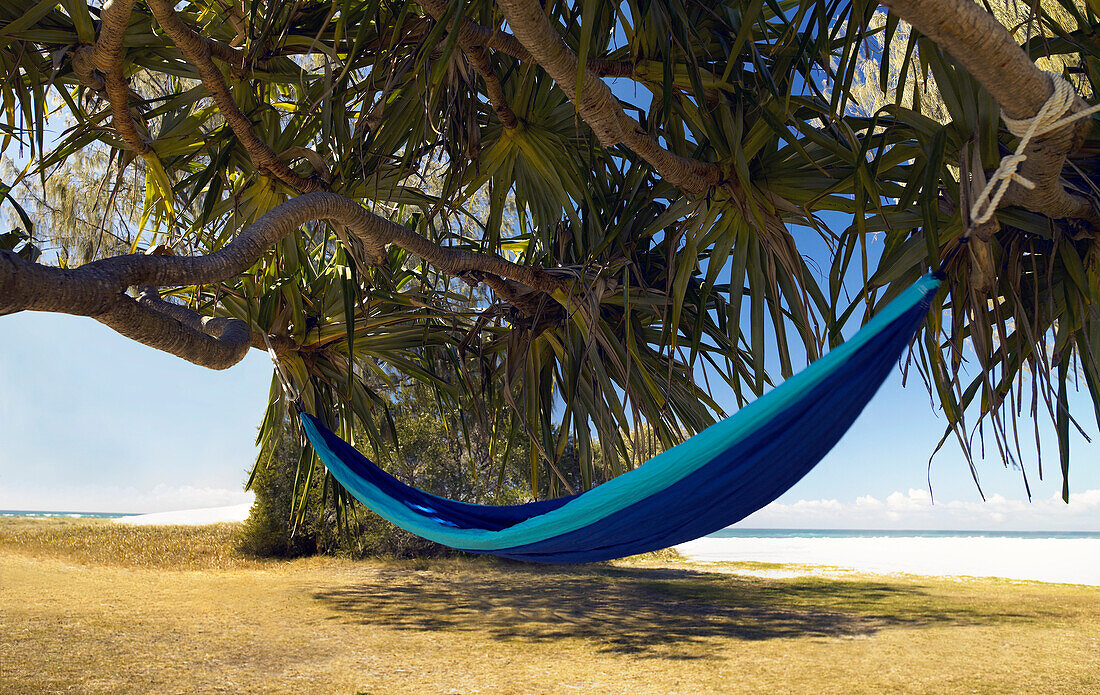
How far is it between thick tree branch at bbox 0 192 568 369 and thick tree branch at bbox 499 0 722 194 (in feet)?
2.18

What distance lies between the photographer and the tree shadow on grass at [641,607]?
463 cm

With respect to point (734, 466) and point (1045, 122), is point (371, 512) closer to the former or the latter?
point (734, 466)

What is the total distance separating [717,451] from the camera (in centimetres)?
112

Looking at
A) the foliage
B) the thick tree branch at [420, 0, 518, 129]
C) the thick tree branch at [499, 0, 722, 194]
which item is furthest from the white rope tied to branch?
the foliage

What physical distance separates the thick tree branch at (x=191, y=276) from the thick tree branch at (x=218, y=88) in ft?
0.89

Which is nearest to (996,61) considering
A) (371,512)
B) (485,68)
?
(485,68)

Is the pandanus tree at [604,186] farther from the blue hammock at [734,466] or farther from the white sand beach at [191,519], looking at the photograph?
the white sand beach at [191,519]

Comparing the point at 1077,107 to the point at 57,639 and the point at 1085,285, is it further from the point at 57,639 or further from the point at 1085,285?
the point at 57,639

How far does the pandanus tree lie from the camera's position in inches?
54.2

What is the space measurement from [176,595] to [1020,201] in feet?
19.0

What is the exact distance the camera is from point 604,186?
93.8 inches

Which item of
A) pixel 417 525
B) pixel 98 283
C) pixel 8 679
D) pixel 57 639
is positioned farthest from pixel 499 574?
pixel 98 283

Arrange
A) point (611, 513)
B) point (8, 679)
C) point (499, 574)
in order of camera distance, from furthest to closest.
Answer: point (499, 574) → point (8, 679) → point (611, 513)

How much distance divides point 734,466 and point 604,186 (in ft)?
4.73
